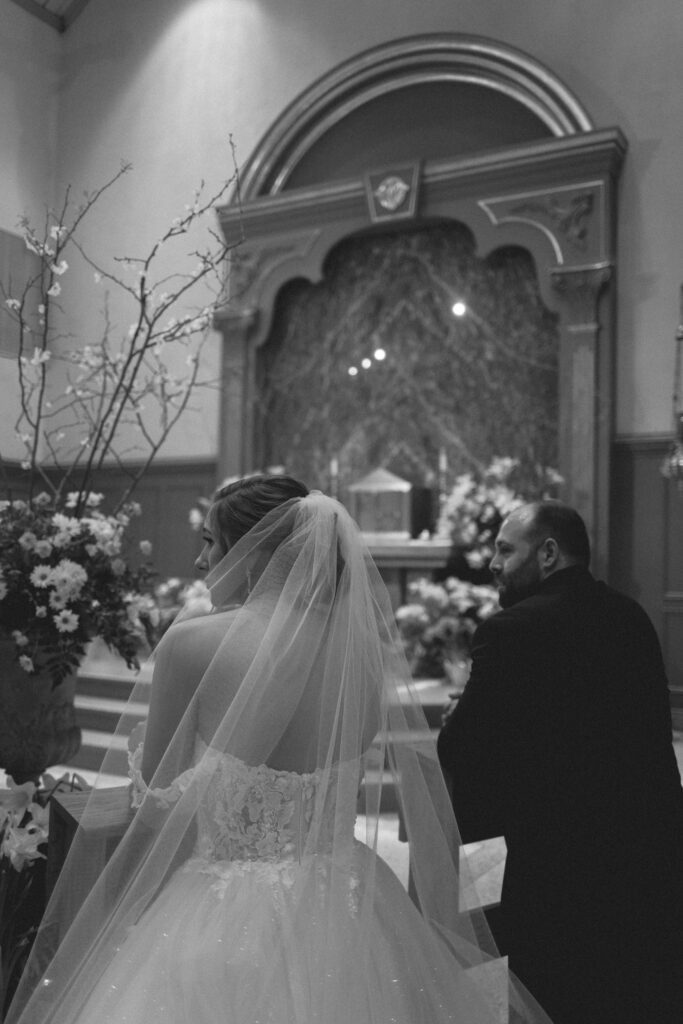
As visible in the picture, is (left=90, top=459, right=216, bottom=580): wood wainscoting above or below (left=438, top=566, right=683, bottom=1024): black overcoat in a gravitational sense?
above

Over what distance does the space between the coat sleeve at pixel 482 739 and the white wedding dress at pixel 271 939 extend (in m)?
0.44

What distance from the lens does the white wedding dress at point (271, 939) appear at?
1.63 metres

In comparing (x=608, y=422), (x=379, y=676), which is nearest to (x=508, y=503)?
(x=608, y=422)

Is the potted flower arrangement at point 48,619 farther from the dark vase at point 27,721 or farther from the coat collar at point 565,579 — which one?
the coat collar at point 565,579

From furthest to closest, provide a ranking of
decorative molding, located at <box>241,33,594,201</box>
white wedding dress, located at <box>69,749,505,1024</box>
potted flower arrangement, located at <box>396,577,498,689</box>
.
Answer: decorative molding, located at <box>241,33,594,201</box>, potted flower arrangement, located at <box>396,577,498,689</box>, white wedding dress, located at <box>69,749,505,1024</box>

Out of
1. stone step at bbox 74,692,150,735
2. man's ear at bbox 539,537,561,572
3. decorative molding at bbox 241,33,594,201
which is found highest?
decorative molding at bbox 241,33,594,201

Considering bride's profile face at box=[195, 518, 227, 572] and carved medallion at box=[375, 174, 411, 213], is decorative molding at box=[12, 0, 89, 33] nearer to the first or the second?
carved medallion at box=[375, 174, 411, 213]

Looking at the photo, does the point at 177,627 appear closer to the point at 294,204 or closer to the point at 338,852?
the point at 338,852

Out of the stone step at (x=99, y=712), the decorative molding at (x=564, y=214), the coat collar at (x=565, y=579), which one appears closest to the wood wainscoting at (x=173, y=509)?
the stone step at (x=99, y=712)

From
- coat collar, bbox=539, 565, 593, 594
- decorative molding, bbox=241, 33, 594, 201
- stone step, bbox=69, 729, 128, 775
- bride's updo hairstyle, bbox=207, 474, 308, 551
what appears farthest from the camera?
decorative molding, bbox=241, 33, 594, 201

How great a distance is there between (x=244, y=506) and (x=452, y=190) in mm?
6057

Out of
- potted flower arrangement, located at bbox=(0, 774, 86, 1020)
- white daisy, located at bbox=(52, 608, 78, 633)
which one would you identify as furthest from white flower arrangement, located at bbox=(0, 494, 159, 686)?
potted flower arrangement, located at bbox=(0, 774, 86, 1020)

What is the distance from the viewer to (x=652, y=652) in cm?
237

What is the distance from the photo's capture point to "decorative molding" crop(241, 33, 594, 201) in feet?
23.3
